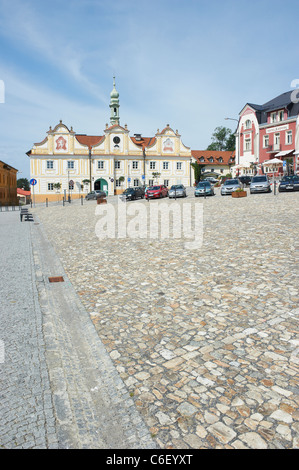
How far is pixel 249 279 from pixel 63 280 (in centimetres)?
415

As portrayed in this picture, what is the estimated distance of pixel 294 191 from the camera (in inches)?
1216

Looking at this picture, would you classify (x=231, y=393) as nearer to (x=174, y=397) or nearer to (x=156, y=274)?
(x=174, y=397)

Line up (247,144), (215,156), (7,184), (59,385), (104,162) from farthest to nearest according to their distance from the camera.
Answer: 1. (215,156)
2. (7,184)
3. (104,162)
4. (247,144)
5. (59,385)

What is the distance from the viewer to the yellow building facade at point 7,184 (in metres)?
63.6

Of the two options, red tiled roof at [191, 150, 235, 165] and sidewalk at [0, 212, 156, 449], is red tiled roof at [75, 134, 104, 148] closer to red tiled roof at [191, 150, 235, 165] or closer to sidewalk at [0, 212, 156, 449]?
red tiled roof at [191, 150, 235, 165]

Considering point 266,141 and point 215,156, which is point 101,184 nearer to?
point 266,141

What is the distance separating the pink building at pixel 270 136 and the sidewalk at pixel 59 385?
4073 cm

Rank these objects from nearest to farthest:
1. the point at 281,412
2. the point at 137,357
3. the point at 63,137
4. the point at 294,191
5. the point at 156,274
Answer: the point at 281,412
the point at 137,357
the point at 156,274
the point at 294,191
the point at 63,137

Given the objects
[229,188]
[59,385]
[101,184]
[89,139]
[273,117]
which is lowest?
[59,385]

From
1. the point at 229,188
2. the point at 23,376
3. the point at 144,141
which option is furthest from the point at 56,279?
the point at 144,141

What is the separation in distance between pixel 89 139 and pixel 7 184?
58.8ft

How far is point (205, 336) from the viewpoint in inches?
194

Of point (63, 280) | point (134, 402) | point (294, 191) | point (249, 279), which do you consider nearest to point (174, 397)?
point (134, 402)

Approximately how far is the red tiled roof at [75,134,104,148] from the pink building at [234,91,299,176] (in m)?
28.1
